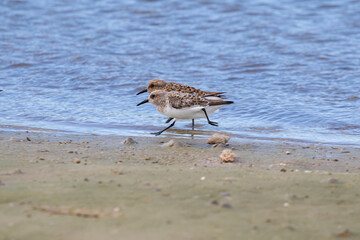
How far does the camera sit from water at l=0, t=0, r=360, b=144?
29.7 ft

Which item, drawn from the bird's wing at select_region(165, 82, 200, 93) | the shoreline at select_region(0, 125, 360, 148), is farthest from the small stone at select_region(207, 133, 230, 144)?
the bird's wing at select_region(165, 82, 200, 93)

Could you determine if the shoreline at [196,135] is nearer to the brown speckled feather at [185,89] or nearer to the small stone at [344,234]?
the brown speckled feather at [185,89]

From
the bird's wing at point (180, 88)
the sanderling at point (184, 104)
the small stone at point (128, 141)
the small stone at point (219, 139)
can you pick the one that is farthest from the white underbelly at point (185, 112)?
the small stone at point (128, 141)

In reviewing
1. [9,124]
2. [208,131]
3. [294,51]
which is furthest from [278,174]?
[294,51]

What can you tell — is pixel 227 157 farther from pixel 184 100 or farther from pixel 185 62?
pixel 185 62

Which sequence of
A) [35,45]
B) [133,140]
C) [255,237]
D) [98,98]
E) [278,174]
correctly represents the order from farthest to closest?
[35,45] → [98,98] → [133,140] → [278,174] → [255,237]

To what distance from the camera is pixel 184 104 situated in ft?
26.0

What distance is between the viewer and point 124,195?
167 inches

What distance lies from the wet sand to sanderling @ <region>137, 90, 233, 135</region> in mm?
1572

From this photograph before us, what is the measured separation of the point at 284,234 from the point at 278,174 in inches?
65.1

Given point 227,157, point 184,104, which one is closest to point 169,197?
point 227,157

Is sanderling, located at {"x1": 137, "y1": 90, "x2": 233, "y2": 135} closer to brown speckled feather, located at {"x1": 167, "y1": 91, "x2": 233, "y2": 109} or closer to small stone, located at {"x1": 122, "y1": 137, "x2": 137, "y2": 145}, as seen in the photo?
brown speckled feather, located at {"x1": 167, "y1": 91, "x2": 233, "y2": 109}

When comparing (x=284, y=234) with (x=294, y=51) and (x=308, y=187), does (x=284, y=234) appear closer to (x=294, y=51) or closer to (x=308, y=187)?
(x=308, y=187)

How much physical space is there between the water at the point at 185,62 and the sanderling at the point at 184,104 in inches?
21.0
